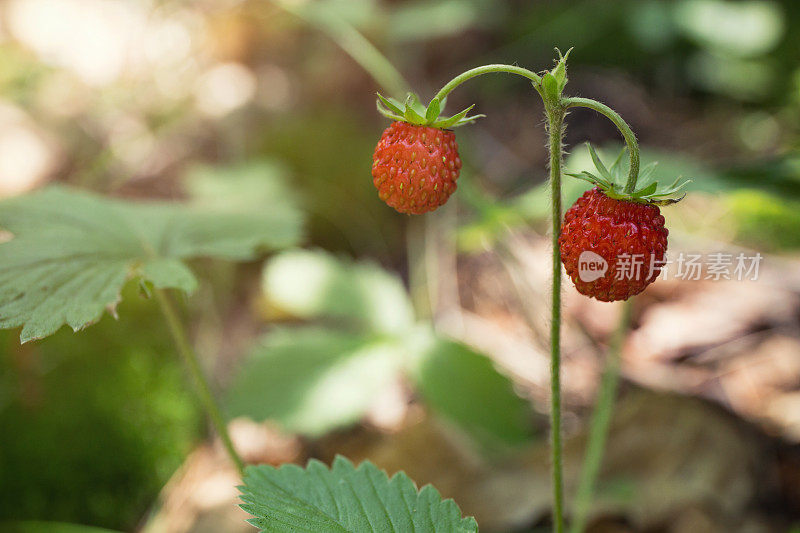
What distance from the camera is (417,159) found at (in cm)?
77

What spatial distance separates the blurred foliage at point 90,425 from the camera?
155cm

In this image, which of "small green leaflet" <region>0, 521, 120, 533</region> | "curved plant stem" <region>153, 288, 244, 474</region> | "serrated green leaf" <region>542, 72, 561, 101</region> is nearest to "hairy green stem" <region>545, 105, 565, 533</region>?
"serrated green leaf" <region>542, 72, 561, 101</region>

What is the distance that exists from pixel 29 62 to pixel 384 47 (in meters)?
1.69

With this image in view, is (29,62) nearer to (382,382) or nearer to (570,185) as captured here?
(382,382)

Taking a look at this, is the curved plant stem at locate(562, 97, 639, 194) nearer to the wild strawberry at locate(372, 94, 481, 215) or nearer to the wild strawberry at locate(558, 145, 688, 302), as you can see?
the wild strawberry at locate(558, 145, 688, 302)

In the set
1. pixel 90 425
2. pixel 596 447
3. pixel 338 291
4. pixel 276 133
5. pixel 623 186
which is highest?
pixel 276 133

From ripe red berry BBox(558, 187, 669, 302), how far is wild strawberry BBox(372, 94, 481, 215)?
0.51ft

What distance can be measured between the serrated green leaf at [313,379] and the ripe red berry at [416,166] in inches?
30.2

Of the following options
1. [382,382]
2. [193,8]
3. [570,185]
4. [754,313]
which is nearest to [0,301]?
[382,382]

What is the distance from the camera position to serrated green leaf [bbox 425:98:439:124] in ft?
2.47

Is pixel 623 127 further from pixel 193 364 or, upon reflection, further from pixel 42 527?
pixel 42 527

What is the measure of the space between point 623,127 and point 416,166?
0.74 ft

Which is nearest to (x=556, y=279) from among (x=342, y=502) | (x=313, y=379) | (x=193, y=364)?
(x=342, y=502)

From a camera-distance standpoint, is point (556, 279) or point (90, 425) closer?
point (556, 279)
